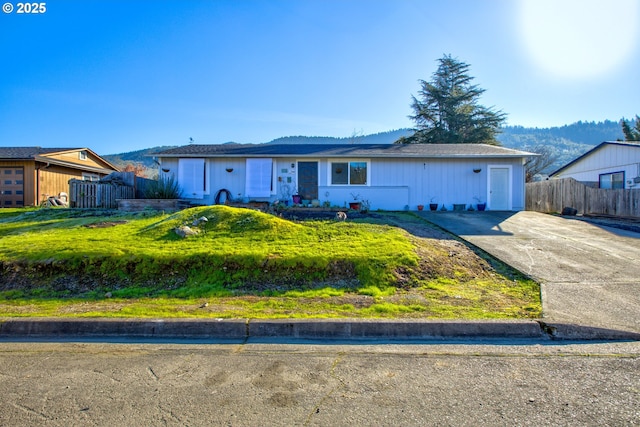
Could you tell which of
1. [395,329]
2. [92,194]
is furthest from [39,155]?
[395,329]

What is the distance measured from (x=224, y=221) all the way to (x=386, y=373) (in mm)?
5820

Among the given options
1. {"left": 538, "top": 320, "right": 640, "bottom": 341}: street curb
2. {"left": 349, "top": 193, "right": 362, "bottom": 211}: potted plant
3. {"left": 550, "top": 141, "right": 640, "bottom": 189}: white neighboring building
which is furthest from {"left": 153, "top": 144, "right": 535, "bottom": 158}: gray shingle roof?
{"left": 538, "top": 320, "right": 640, "bottom": 341}: street curb

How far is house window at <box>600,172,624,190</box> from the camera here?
62.1 feet

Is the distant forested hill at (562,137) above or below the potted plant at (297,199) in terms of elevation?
above

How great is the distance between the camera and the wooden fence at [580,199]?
14266mm

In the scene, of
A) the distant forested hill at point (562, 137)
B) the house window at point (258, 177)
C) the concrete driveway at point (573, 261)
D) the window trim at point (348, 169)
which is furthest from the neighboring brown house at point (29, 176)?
the distant forested hill at point (562, 137)

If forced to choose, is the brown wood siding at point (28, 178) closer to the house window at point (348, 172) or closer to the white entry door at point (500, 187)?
the house window at point (348, 172)

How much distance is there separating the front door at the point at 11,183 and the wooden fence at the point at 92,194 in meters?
8.38

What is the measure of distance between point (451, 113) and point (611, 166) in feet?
53.0

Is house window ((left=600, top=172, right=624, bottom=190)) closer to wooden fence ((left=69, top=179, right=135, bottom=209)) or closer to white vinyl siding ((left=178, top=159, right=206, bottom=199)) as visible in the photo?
white vinyl siding ((left=178, top=159, right=206, bottom=199))

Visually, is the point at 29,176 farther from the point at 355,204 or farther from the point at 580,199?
the point at 580,199

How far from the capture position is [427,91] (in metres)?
35.5

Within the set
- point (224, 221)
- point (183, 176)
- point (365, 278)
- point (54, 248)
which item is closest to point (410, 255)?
point (365, 278)

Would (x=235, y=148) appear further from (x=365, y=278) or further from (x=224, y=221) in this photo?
(x=365, y=278)
